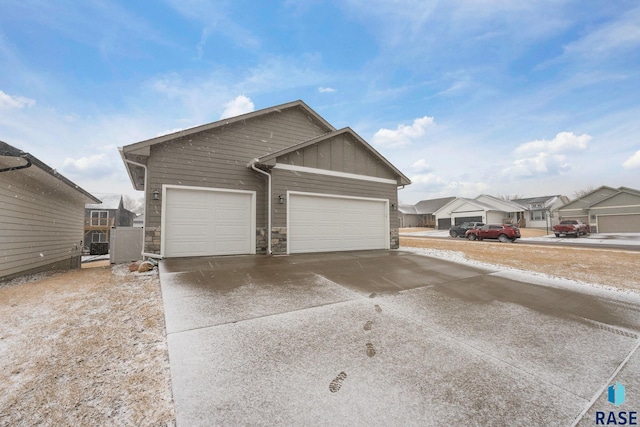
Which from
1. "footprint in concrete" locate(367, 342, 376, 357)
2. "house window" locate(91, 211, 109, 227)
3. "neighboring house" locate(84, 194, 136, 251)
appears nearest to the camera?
"footprint in concrete" locate(367, 342, 376, 357)

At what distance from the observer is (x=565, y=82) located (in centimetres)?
1067

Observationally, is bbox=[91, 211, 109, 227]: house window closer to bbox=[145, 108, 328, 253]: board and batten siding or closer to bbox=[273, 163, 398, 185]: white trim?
bbox=[145, 108, 328, 253]: board and batten siding

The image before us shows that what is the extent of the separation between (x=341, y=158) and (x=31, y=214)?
10035mm

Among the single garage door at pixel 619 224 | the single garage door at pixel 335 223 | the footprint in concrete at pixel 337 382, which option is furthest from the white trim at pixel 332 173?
the single garage door at pixel 619 224

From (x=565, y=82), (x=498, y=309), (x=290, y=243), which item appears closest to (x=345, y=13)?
(x=290, y=243)

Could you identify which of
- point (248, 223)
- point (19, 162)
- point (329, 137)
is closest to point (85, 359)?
point (19, 162)

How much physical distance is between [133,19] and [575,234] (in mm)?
31407

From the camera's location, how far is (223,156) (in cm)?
870

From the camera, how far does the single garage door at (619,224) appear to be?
24.8 metres

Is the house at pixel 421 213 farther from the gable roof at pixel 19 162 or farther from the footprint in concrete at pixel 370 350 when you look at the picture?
the footprint in concrete at pixel 370 350

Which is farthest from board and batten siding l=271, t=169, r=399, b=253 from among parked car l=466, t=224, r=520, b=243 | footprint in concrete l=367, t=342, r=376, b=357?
parked car l=466, t=224, r=520, b=243

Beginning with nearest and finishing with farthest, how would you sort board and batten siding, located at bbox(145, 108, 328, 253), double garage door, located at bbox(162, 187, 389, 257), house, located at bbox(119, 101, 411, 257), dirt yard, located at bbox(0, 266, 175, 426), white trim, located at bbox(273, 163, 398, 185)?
dirt yard, located at bbox(0, 266, 175, 426) → board and batten siding, located at bbox(145, 108, 328, 253) → house, located at bbox(119, 101, 411, 257) → double garage door, located at bbox(162, 187, 389, 257) → white trim, located at bbox(273, 163, 398, 185)

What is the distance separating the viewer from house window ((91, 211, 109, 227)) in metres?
25.0

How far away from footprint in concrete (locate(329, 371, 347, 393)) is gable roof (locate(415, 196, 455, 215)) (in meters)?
45.0
